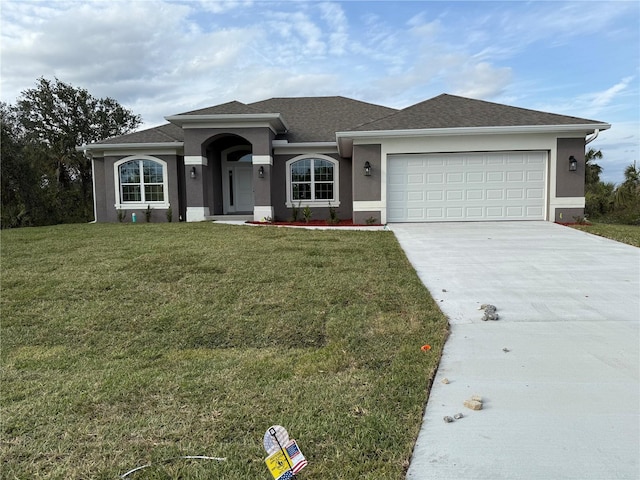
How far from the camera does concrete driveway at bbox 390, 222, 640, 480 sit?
95.2 inches

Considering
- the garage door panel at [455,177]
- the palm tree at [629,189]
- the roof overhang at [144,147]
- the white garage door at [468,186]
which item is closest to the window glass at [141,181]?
the roof overhang at [144,147]

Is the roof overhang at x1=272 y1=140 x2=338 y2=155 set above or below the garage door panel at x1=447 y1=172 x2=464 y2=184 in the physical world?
above

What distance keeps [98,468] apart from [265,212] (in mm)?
13800

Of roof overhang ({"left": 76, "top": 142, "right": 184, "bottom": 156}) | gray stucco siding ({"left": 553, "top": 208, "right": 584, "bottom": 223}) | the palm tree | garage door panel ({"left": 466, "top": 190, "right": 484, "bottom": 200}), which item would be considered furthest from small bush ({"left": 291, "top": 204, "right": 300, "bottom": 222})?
the palm tree

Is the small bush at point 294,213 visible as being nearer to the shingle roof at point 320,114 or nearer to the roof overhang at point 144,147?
the shingle roof at point 320,114

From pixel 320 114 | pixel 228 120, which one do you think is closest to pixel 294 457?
pixel 228 120

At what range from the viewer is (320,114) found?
19.1 meters

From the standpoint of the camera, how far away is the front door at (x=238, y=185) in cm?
1880

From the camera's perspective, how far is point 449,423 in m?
2.79

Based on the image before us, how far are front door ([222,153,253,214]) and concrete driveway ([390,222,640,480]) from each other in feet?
41.4

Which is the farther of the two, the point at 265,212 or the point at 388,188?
the point at 265,212

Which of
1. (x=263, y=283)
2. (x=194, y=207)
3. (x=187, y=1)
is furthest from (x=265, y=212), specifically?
(x=263, y=283)

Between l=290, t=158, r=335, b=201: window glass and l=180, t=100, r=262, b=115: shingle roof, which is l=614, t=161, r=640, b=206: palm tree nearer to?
l=290, t=158, r=335, b=201: window glass

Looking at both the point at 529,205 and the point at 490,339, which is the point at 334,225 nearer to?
the point at 529,205
